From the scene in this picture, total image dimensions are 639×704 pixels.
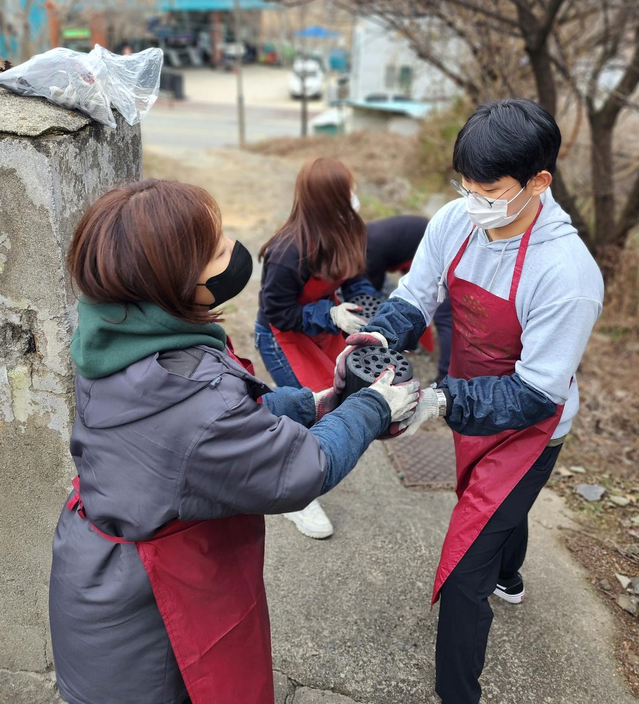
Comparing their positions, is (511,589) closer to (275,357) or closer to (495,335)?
(495,335)

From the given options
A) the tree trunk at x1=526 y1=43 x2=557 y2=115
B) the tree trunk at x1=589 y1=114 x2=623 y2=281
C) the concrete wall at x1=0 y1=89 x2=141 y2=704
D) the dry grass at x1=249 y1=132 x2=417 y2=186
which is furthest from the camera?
the dry grass at x1=249 y1=132 x2=417 y2=186

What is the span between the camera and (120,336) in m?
1.40

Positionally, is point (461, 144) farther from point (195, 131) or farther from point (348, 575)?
point (195, 131)

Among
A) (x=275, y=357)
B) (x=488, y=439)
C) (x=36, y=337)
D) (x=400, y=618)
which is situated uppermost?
(x=36, y=337)

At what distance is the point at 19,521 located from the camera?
207 centimetres

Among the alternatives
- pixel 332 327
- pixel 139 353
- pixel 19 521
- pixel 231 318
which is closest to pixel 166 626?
pixel 139 353

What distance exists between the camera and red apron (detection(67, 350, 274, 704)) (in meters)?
1.53

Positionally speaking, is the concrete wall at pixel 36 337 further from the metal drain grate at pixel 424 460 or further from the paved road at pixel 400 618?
the metal drain grate at pixel 424 460

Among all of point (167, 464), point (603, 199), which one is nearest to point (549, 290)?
point (167, 464)

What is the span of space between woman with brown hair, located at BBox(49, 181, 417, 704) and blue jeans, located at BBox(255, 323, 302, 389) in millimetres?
1578

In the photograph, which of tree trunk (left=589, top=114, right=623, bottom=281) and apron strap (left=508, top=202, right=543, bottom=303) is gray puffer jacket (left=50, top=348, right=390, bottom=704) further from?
tree trunk (left=589, top=114, right=623, bottom=281)

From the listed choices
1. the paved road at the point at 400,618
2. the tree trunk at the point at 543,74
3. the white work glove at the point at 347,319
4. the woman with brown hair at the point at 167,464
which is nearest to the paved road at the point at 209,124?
the tree trunk at the point at 543,74

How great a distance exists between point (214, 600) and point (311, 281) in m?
1.91

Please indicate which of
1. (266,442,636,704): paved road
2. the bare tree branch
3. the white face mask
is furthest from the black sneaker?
the bare tree branch
